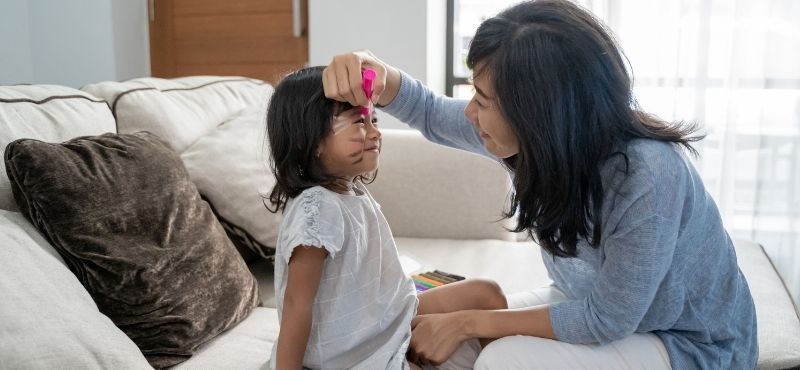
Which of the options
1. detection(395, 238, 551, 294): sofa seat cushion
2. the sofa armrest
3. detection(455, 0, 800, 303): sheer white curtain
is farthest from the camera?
detection(455, 0, 800, 303): sheer white curtain

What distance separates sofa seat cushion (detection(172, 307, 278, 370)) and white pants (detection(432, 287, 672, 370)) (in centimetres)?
43

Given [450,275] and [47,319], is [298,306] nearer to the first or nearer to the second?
[47,319]

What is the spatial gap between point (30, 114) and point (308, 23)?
7.05 ft

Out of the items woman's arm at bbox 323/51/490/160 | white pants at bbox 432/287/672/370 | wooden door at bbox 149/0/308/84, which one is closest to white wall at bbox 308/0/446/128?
wooden door at bbox 149/0/308/84

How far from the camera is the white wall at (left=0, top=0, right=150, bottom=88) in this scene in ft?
11.6

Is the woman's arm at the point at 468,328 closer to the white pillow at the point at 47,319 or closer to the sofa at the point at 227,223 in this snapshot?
the sofa at the point at 227,223

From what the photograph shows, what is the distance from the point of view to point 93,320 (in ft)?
3.58

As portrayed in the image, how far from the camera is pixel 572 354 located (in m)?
1.14

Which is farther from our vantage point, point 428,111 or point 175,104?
point 175,104

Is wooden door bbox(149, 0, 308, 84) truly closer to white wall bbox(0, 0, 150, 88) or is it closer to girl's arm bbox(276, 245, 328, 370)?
white wall bbox(0, 0, 150, 88)

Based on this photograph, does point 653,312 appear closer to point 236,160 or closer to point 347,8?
point 236,160

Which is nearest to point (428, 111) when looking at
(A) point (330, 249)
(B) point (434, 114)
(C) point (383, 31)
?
(B) point (434, 114)

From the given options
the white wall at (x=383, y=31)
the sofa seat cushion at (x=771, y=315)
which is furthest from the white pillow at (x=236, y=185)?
the white wall at (x=383, y=31)

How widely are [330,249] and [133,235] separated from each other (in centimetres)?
43
